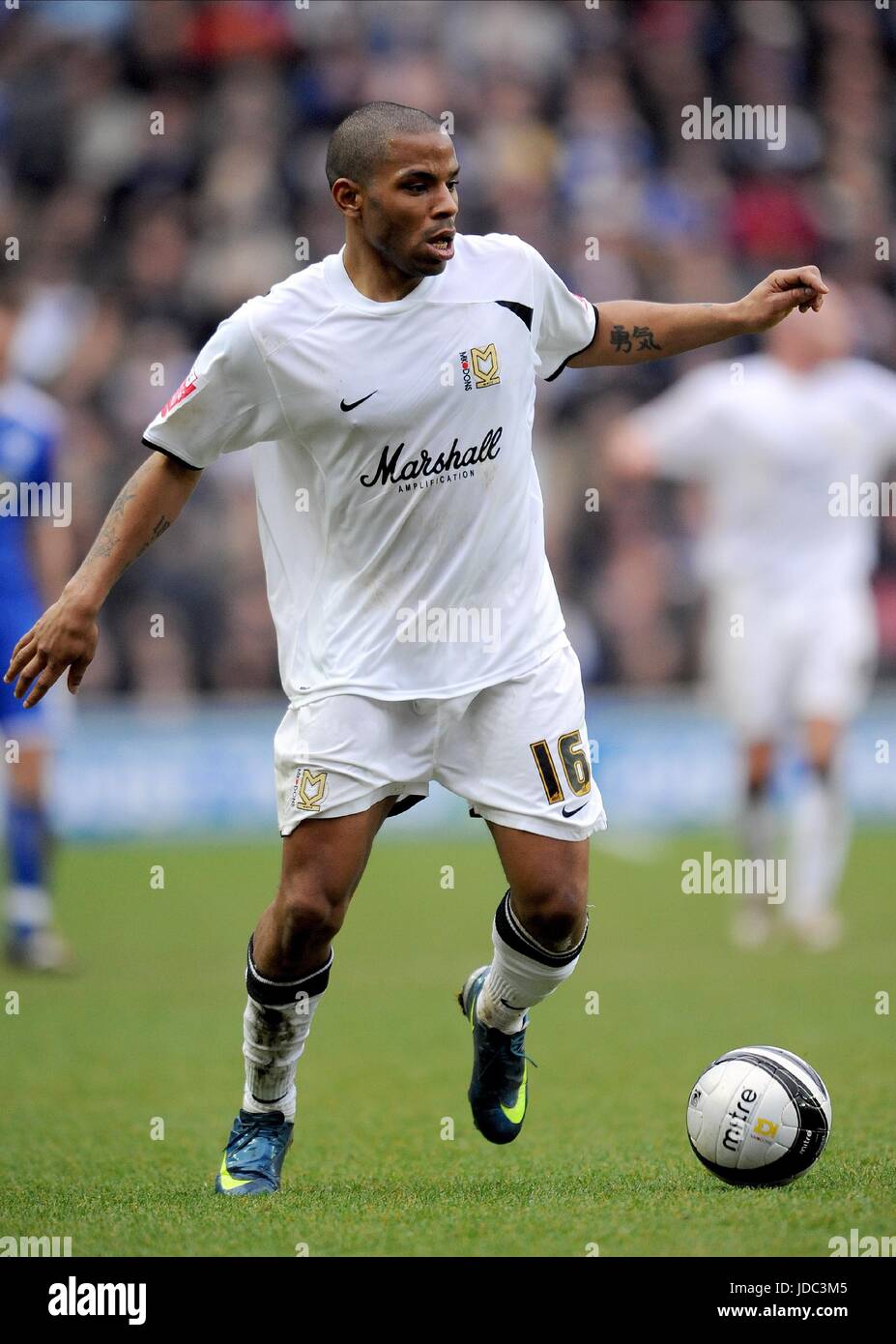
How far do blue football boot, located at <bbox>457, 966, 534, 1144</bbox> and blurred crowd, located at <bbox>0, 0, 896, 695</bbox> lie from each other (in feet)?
32.0

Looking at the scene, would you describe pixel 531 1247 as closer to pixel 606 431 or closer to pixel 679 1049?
pixel 679 1049

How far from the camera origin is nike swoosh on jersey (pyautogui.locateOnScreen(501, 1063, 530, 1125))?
530 centimetres

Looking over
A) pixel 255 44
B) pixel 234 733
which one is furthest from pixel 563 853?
pixel 255 44

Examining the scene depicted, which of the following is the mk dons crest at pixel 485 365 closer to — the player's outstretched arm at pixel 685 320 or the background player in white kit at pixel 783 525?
the player's outstretched arm at pixel 685 320

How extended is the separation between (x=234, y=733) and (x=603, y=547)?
363cm

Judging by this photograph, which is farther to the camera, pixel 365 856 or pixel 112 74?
pixel 112 74

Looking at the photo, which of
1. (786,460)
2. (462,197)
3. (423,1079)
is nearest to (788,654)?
(786,460)

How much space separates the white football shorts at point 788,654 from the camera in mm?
10102

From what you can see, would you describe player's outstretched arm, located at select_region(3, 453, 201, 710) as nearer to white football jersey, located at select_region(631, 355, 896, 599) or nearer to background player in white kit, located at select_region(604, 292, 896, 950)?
background player in white kit, located at select_region(604, 292, 896, 950)

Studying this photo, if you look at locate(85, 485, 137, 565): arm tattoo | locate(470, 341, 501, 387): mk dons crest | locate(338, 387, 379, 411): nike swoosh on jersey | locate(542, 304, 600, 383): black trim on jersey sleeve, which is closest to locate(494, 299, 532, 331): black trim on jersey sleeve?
locate(470, 341, 501, 387): mk dons crest

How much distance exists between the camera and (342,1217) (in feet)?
14.9

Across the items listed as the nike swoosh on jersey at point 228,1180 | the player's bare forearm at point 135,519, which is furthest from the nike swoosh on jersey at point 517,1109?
the player's bare forearm at point 135,519

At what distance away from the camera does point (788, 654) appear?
10344 millimetres

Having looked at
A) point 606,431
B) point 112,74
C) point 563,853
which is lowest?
point 563,853
